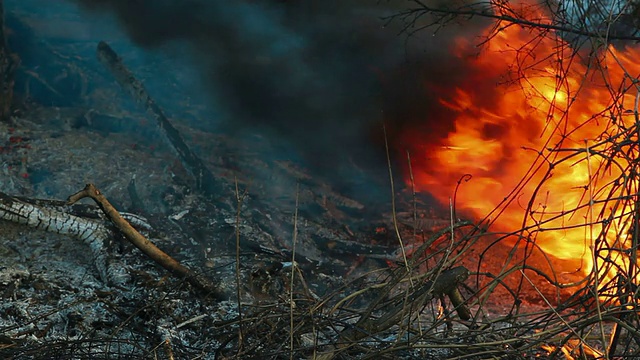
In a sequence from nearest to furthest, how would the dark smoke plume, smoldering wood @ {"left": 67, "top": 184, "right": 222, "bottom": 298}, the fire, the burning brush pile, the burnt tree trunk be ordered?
1. the burning brush pile
2. smoldering wood @ {"left": 67, "top": 184, "right": 222, "bottom": 298}
3. the fire
4. the burnt tree trunk
5. the dark smoke plume

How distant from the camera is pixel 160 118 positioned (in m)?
8.07

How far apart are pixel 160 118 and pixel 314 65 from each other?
220 centimetres

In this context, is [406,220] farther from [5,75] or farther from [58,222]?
[5,75]

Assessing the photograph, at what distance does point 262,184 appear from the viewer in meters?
7.89

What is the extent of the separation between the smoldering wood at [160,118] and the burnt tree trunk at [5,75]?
45.3 inches

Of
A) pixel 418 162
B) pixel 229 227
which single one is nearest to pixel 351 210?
pixel 418 162

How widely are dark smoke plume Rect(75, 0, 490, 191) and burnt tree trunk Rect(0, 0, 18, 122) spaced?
140 cm

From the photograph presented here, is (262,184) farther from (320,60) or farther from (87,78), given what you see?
(87,78)

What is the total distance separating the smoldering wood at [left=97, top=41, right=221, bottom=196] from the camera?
7.46 meters

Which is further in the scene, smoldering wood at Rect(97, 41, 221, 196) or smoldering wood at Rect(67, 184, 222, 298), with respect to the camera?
smoldering wood at Rect(97, 41, 221, 196)

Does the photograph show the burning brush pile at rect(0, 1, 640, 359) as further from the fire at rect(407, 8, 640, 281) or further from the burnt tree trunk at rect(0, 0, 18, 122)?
the burnt tree trunk at rect(0, 0, 18, 122)

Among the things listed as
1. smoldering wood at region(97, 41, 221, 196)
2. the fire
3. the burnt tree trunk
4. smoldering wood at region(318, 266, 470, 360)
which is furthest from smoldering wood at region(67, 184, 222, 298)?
the burnt tree trunk

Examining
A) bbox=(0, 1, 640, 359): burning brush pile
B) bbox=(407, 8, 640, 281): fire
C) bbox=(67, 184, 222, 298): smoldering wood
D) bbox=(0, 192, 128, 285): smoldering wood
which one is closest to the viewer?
bbox=(0, 1, 640, 359): burning brush pile

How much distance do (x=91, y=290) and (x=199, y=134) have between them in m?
3.98
